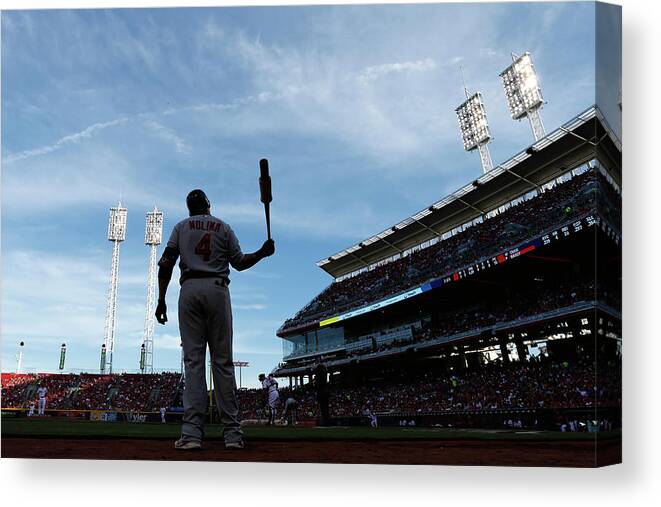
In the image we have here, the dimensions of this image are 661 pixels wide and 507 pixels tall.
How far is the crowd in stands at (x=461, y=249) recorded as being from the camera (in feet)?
67.3

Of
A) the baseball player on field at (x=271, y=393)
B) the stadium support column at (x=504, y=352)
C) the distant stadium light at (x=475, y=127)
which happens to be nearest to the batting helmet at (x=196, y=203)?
the baseball player on field at (x=271, y=393)

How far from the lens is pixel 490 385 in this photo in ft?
67.1

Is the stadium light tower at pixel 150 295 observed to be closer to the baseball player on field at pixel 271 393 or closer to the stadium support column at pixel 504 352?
the baseball player on field at pixel 271 393

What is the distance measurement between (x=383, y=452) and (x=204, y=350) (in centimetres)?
233

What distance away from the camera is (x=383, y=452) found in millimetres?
5562

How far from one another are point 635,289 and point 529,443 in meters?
1.91

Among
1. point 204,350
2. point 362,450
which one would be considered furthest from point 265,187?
point 362,450

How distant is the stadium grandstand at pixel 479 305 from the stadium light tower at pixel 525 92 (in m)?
3.70

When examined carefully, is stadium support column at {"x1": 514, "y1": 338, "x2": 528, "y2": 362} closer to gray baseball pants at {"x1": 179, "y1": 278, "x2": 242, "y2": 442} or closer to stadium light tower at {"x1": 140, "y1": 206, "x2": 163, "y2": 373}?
stadium light tower at {"x1": 140, "y1": 206, "x2": 163, "y2": 373}

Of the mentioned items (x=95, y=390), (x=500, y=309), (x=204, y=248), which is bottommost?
(x=95, y=390)

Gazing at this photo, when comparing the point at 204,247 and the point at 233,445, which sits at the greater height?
the point at 204,247

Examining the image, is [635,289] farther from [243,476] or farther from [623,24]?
[243,476]

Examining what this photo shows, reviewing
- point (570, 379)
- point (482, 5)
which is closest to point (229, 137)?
point (482, 5)

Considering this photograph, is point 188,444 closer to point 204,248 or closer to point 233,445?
point 233,445
